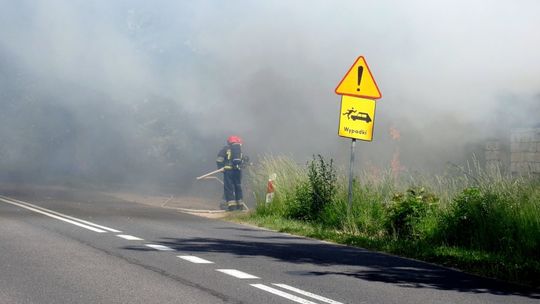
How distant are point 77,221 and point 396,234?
5136 mm

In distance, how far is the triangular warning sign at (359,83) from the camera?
16.5m

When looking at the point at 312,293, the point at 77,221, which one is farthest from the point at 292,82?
the point at 312,293

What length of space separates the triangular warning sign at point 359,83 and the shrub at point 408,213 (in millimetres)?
2062

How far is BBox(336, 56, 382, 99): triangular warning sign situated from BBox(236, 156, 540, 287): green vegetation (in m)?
1.74

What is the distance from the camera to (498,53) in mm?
22047

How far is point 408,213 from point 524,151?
5.05 metres

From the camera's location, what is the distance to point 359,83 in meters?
16.5

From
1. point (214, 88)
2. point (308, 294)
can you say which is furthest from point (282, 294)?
point (214, 88)

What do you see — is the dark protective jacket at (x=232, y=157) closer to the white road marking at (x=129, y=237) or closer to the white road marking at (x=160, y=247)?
the white road marking at (x=129, y=237)

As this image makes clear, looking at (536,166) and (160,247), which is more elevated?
(536,166)

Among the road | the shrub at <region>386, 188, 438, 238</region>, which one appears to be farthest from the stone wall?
the road

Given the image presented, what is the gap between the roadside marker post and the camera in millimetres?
16500

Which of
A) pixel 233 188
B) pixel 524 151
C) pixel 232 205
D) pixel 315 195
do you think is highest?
pixel 524 151

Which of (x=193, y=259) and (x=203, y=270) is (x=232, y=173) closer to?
(x=193, y=259)
